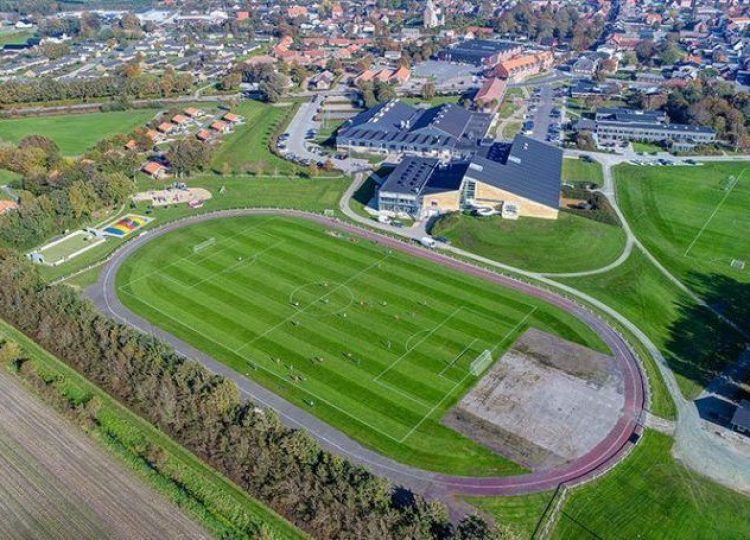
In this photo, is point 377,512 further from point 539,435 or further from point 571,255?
point 571,255

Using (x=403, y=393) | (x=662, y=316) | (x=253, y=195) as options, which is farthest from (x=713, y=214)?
(x=253, y=195)

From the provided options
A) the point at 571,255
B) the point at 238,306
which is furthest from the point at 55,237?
the point at 571,255

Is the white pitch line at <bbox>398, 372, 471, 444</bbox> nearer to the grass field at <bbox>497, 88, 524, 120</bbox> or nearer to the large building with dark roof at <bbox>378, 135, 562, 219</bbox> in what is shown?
the large building with dark roof at <bbox>378, 135, 562, 219</bbox>

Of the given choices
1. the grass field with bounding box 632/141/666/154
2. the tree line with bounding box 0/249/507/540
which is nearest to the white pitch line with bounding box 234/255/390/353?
the tree line with bounding box 0/249/507/540

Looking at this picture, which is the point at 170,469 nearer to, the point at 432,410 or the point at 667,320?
the point at 432,410

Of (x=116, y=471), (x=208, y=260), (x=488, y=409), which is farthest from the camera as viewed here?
(x=208, y=260)

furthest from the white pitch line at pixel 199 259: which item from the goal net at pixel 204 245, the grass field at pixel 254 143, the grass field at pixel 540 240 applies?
the grass field at pixel 540 240
